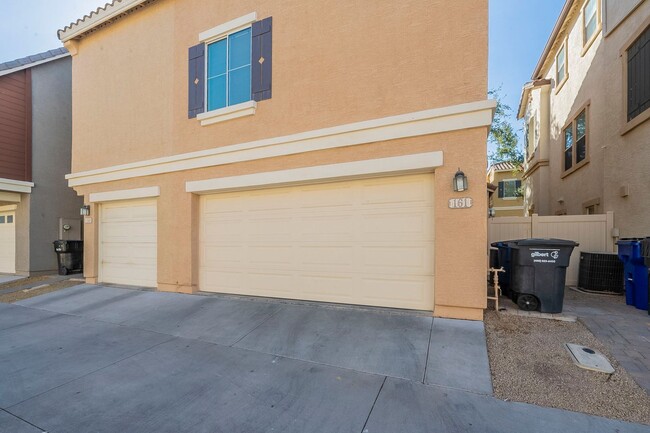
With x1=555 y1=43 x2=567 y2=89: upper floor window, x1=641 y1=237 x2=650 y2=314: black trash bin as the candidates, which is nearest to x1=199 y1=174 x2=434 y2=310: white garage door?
x1=641 y1=237 x2=650 y2=314: black trash bin

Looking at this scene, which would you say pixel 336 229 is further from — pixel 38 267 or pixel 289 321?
pixel 38 267

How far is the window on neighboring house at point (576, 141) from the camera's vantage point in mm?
10094

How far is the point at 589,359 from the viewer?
11.1 feet

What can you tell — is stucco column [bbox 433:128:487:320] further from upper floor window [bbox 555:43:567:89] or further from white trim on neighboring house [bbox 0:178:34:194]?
white trim on neighboring house [bbox 0:178:34:194]

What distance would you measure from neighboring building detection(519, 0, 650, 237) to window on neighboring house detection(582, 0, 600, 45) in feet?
0.09

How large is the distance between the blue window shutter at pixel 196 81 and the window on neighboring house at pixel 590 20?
1117cm

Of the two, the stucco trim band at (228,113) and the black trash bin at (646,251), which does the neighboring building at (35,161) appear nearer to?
the stucco trim band at (228,113)

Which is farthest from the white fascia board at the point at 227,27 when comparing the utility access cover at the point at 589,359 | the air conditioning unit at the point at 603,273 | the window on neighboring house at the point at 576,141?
the window on neighboring house at the point at 576,141

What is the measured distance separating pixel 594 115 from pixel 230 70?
1061 cm

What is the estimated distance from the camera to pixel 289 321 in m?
4.91

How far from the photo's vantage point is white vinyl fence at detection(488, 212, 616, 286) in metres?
7.14

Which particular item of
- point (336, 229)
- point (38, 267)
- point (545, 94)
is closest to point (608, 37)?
point (545, 94)

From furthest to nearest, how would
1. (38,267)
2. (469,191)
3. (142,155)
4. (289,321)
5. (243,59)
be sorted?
(38,267)
(142,155)
(243,59)
(289,321)
(469,191)

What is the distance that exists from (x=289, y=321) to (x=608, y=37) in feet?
36.1
